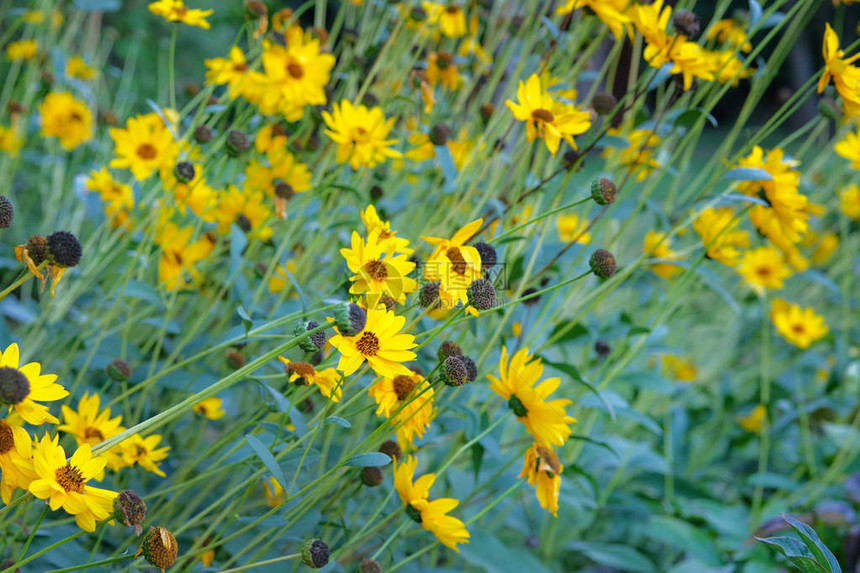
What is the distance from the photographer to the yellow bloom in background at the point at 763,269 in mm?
1579

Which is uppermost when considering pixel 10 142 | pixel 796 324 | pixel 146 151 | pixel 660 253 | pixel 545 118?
pixel 545 118

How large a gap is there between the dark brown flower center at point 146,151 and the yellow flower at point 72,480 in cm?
58

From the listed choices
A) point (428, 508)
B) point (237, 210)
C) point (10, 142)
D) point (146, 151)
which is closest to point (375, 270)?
point (428, 508)

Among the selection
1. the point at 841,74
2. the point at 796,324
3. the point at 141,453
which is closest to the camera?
the point at 141,453

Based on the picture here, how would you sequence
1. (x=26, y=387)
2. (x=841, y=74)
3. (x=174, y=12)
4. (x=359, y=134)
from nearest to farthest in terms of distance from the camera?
(x=26, y=387) → (x=841, y=74) → (x=359, y=134) → (x=174, y=12)

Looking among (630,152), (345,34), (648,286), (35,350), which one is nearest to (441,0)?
(345,34)

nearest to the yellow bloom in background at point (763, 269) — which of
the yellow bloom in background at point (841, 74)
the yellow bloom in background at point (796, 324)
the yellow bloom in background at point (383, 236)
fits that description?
the yellow bloom in background at point (796, 324)

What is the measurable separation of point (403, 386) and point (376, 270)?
0.41ft

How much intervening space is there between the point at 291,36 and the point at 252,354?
596 mm

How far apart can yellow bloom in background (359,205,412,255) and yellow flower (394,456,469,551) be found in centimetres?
24

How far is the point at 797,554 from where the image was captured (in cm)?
72

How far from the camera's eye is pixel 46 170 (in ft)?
6.28

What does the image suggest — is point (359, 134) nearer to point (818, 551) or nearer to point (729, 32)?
point (818, 551)

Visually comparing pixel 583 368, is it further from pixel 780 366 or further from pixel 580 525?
pixel 780 366
